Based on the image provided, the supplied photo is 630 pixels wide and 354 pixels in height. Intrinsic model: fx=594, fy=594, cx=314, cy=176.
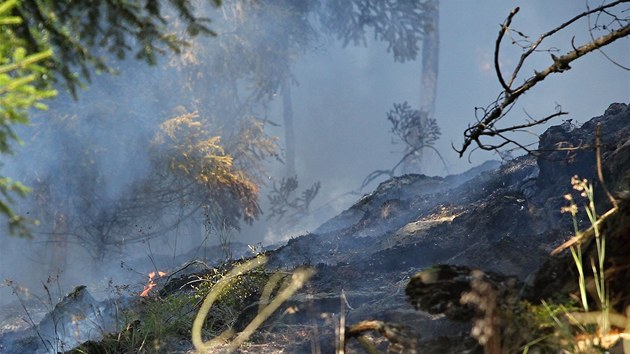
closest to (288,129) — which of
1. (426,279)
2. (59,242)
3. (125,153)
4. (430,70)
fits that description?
(430,70)

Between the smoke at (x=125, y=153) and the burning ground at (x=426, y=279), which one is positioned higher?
the smoke at (x=125, y=153)

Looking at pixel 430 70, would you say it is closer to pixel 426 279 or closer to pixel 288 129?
pixel 288 129

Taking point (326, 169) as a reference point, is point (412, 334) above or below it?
below

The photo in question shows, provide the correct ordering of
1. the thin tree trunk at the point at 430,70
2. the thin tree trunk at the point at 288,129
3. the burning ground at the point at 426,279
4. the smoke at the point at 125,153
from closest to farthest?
the burning ground at the point at 426,279 < the smoke at the point at 125,153 < the thin tree trunk at the point at 288,129 < the thin tree trunk at the point at 430,70

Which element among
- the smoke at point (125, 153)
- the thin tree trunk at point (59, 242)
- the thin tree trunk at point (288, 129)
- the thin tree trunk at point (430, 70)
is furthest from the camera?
the thin tree trunk at point (430, 70)

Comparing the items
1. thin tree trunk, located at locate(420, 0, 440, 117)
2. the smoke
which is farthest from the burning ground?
thin tree trunk, located at locate(420, 0, 440, 117)

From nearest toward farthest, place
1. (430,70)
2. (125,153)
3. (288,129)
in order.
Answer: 1. (125,153)
2. (288,129)
3. (430,70)

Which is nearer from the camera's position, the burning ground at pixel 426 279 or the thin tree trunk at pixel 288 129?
the burning ground at pixel 426 279

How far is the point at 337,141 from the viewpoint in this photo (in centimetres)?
3756

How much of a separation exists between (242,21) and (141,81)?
13.1 feet

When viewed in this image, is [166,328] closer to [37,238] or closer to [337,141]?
[37,238]

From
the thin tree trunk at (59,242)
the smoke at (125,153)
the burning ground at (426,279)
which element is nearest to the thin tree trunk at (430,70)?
the smoke at (125,153)

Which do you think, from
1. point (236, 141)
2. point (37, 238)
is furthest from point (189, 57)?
point (37, 238)

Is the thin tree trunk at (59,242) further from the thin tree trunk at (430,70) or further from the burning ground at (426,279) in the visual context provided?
the thin tree trunk at (430,70)
